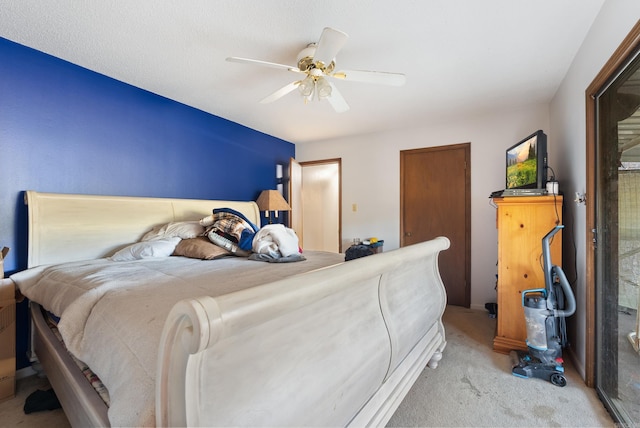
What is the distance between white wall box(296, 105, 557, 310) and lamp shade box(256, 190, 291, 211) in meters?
1.01

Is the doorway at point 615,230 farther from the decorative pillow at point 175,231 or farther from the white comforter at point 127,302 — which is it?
the decorative pillow at point 175,231

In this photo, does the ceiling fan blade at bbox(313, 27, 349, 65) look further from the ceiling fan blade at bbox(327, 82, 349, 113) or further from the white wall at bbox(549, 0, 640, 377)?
the white wall at bbox(549, 0, 640, 377)

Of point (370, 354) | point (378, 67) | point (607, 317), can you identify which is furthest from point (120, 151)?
point (607, 317)

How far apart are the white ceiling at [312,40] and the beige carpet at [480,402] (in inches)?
88.9

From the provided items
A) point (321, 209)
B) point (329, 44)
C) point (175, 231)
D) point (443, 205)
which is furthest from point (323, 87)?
point (321, 209)

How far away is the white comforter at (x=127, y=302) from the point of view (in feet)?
2.50

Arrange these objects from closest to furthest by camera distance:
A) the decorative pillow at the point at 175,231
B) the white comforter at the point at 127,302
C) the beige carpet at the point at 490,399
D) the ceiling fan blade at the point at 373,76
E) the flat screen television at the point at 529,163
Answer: the white comforter at the point at 127,302, the beige carpet at the point at 490,399, the ceiling fan blade at the point at 373,76, the flat screen television at the point at 529,163, the decorative pillow at the point at 175,231

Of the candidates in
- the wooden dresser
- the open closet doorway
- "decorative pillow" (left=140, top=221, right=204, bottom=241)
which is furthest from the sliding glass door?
the open closet doorway

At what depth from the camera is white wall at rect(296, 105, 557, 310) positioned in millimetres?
3223

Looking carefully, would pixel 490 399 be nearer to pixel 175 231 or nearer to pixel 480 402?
pixel 480 402

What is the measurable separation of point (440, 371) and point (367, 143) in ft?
9.87

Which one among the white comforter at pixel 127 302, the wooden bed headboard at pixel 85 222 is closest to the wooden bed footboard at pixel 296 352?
the white comforter at pixel 127 302

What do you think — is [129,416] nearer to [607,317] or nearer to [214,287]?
[214,287]

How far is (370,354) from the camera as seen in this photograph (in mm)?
1172
